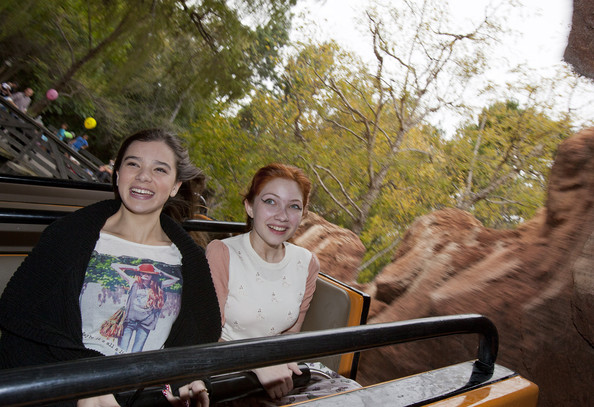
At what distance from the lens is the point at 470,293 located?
8.52ft

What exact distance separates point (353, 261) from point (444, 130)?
3.57 metres

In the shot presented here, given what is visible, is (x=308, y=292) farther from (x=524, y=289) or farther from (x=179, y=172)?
(x=524, y=289)

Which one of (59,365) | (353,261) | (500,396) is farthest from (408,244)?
(59,365)

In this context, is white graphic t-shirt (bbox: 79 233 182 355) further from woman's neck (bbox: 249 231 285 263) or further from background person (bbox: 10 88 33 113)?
background person (bbox: 10 88 33 113)

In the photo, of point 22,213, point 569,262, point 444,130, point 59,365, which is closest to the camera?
point 59,365

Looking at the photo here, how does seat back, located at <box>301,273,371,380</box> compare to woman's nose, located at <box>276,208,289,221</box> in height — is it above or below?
below

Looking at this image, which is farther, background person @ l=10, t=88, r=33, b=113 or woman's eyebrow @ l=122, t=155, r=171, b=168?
background person @ l=10, t=88, r=33, b=113

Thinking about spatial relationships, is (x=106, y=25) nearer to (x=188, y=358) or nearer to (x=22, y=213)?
(x=22, y=213)

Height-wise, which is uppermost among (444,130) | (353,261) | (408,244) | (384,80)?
(384,80)

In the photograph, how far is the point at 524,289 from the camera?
2424 mm

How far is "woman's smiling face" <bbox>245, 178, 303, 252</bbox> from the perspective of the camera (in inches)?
63.1

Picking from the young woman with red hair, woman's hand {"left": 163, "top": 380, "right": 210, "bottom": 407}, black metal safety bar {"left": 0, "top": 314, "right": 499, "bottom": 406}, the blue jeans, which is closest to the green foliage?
the young woman with red hair

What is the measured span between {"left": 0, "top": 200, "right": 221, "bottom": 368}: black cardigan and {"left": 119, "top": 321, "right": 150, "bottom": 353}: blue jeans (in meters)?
0.07

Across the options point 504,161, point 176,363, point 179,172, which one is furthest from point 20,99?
point 176,363
